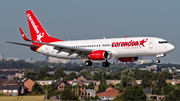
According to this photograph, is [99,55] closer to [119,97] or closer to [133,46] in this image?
[133,46]

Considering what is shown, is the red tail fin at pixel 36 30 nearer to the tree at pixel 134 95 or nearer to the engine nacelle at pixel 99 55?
the engine nacelle at pixel 99 55

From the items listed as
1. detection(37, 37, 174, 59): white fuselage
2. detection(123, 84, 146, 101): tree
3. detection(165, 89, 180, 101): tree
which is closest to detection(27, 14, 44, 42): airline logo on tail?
detection(37, 37, 174, 59): white fuselage

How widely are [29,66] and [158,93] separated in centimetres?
6952

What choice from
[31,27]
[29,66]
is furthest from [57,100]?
[31,27]

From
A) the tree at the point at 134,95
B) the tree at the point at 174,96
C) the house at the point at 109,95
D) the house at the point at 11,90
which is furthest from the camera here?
the house at the point at 11,90

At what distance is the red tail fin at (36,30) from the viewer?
8259 centimetres

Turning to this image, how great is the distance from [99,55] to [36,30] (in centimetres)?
2150

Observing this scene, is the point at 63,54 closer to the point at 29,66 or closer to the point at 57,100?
the point at 57,100

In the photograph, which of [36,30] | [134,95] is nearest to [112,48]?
[36,30]

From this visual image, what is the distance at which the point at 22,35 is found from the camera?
7094cm

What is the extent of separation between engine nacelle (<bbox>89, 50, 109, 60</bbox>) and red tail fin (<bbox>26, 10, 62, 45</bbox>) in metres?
15.6

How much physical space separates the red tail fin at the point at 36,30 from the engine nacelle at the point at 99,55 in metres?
15.6

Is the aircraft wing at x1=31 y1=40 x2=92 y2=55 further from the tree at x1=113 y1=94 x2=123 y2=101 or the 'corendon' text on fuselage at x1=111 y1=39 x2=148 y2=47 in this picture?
the tree at x1=113 y1=94 x2=123 y2=101

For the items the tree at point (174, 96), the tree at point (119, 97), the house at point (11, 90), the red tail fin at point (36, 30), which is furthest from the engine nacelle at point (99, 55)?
the house at point (11, 90)
